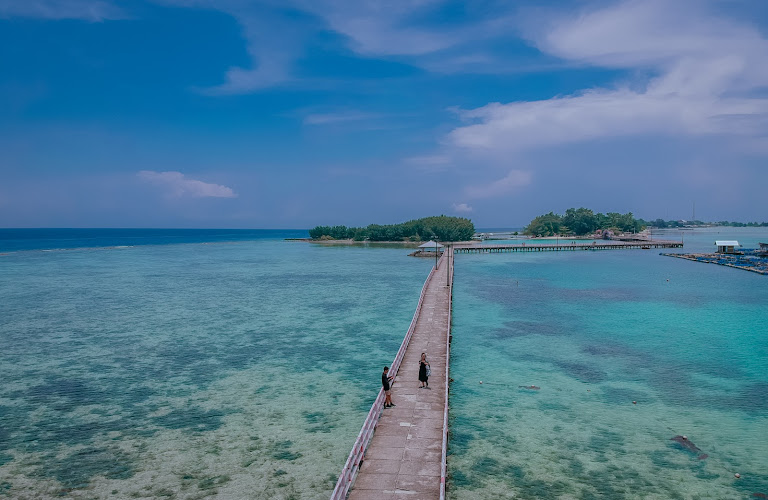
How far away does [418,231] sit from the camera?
17088 centimetres

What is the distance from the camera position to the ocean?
16.7 m

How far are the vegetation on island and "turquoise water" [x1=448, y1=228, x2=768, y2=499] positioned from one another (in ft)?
372

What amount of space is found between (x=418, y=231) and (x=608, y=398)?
148 m

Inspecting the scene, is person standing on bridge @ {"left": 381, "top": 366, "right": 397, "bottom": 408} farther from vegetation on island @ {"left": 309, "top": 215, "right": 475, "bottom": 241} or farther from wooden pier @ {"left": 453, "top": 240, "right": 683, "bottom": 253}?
vegetation on island @ {"left": 309, "top": 215, "right": 475, "bottom": 241}

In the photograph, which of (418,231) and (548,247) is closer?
(548,247)

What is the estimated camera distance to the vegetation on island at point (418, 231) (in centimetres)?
16325

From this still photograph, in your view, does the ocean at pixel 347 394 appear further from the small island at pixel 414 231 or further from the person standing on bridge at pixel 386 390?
the small island at pixel 414 231

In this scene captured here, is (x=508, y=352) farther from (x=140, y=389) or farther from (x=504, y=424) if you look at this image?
(x=140, y=389)

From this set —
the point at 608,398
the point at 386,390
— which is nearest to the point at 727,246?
the point at 608,398

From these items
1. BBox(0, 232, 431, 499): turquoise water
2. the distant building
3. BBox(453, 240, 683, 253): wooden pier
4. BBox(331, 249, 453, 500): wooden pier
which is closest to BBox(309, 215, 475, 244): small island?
BBox(453, 240, 683, 253): wooden pier

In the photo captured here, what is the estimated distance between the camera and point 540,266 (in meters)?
88.9

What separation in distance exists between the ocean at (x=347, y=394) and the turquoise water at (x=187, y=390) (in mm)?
114

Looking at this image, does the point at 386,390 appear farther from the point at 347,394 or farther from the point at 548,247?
the point at 548,247

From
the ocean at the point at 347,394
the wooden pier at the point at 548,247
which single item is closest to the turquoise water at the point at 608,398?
the ocean at the point at 347,394
